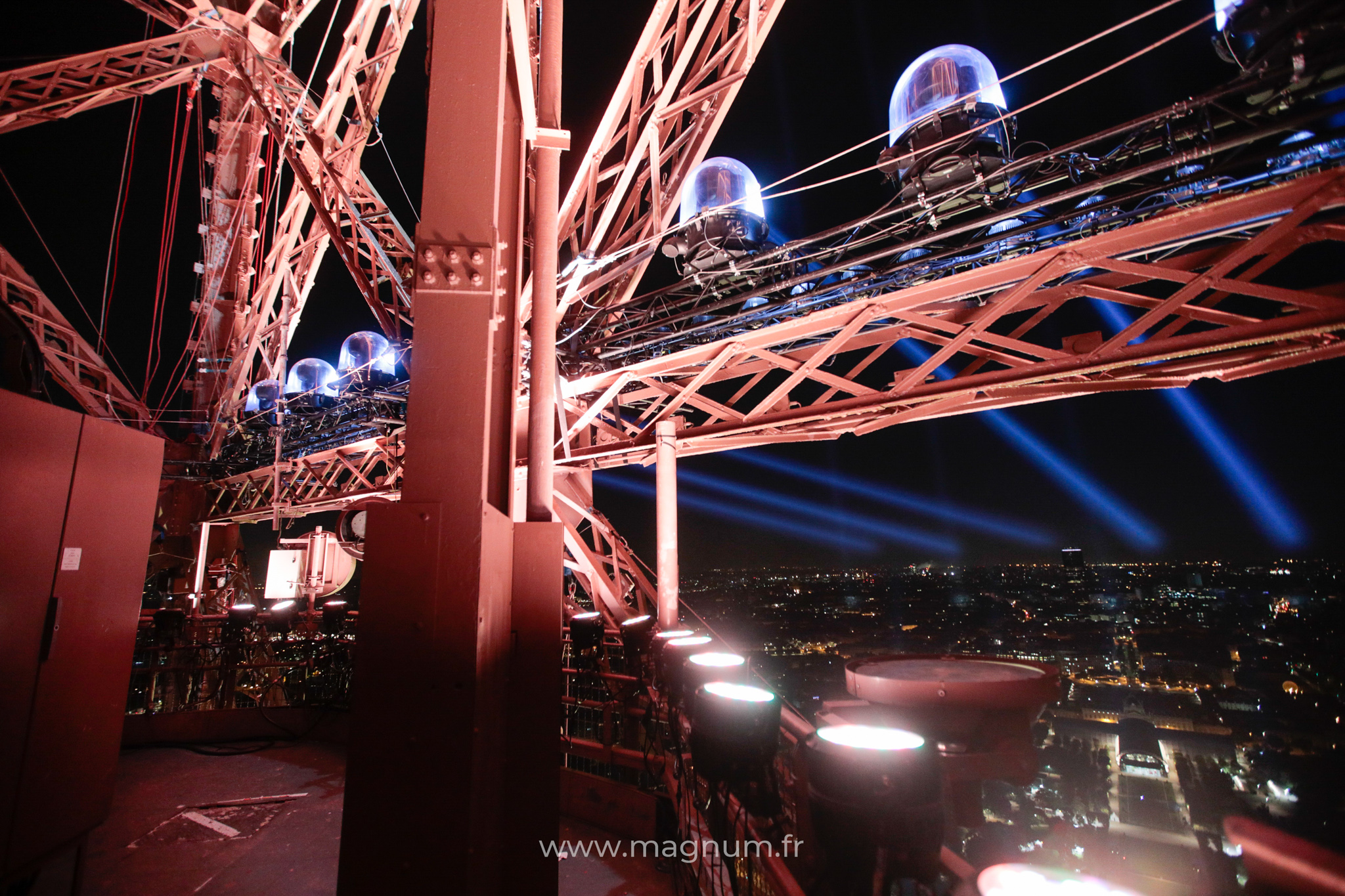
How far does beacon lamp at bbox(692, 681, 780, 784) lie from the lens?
3.07 m

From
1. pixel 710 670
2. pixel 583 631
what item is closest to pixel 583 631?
pixel 583 631

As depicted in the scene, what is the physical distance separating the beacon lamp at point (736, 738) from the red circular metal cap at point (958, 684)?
0.68 meters

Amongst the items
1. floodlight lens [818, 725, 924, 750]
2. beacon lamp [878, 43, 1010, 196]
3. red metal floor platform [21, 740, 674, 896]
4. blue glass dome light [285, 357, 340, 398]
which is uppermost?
blue glass dome light [285, 357, 340, 398]

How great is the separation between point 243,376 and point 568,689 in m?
13.3

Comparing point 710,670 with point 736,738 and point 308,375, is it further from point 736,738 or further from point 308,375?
point 308,375

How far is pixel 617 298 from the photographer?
29.6ft

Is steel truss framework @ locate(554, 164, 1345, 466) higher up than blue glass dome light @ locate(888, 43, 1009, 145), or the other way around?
blue glass dome light @ locate(888, 43, 1009, 145)

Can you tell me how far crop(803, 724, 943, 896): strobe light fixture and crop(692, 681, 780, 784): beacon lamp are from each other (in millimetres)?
917

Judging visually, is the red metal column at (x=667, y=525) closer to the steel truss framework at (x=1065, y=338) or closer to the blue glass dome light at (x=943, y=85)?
the steel truss framework at (x=1065, y=338)

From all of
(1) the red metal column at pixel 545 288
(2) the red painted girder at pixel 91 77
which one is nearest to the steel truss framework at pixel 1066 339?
(1) the red metal column at pixel 545 288

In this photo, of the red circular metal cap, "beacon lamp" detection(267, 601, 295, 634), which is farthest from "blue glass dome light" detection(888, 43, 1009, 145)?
"beacon lamp" detection(267, 601, 295, 634)

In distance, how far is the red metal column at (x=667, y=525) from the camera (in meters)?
7.90

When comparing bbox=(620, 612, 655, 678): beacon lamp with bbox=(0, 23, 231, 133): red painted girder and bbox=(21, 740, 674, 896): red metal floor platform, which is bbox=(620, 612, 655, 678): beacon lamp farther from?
bbox=(0, 23, 231, 133): red painted girder

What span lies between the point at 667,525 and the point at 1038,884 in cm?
646
